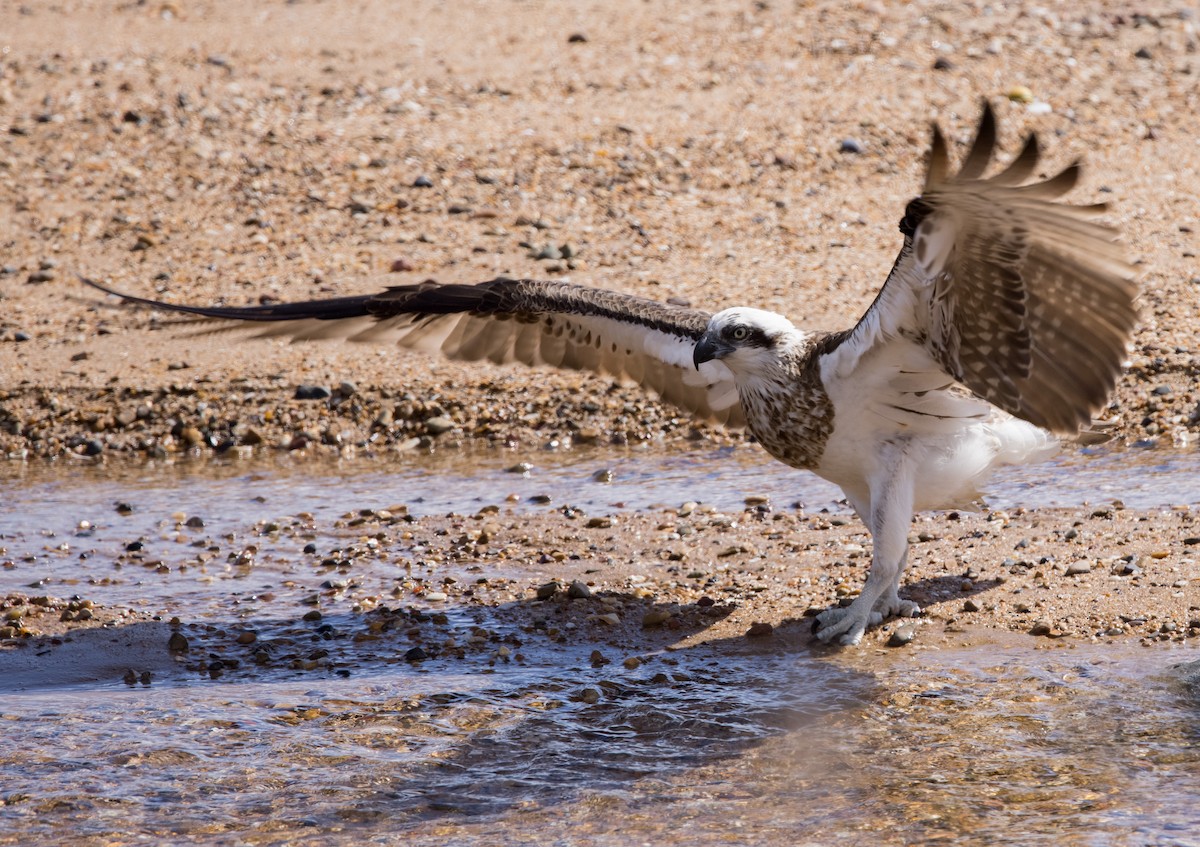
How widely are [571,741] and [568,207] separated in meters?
5.69

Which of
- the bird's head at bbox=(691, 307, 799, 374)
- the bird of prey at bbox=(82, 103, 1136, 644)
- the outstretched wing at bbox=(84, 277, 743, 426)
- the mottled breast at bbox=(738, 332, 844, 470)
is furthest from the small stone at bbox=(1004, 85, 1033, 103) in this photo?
the bird's head at bbox=(691, 307, 799, 374)

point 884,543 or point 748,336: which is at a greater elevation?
point 748,336

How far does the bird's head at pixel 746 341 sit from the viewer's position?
216 inches

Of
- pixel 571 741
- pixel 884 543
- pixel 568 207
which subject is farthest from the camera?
pixel 568 207

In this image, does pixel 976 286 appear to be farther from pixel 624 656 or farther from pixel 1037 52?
pixel 1037 52

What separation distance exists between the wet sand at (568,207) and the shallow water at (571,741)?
Answer: 36 cm

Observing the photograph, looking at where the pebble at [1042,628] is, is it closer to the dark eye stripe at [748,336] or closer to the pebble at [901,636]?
the pebble at [901,636]

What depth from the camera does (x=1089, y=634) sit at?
5.37 meters

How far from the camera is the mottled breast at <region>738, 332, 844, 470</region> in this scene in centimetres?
535

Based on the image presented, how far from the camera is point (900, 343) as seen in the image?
493cm

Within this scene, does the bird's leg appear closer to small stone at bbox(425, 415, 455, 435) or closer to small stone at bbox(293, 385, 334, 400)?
small stone at bbox(425, 415, 455, 435)

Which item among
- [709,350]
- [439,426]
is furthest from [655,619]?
[439,426]

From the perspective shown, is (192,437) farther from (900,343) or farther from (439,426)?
(900,343)

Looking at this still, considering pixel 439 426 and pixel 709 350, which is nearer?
pixel 709 350
